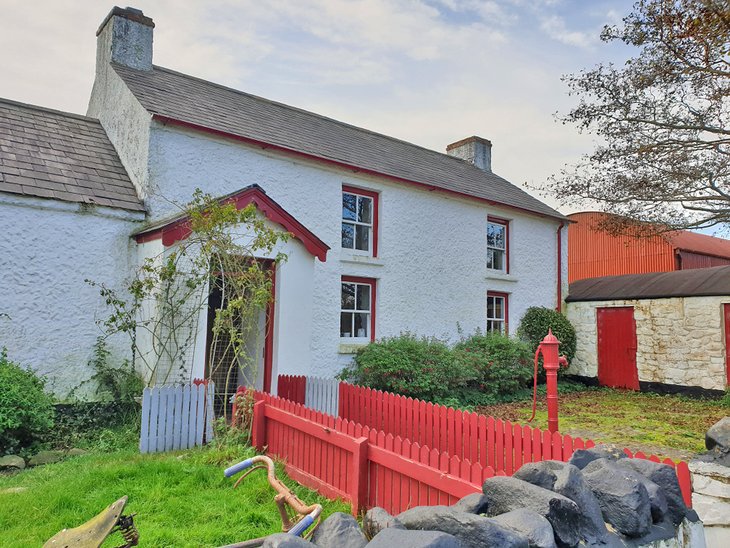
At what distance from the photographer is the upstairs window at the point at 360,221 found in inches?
469

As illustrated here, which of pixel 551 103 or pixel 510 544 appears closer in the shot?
pixel 510 544

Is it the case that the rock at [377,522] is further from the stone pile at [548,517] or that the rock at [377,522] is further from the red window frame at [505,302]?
the red window frame at [505,302]

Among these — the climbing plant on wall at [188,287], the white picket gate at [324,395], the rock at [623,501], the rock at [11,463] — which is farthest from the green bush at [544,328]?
the rock at [11,463]

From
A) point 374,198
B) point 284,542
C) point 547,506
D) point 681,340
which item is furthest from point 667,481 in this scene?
point 681,340

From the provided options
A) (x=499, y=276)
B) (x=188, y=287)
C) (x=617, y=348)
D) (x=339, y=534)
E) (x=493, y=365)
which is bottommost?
(x=493, y=365)

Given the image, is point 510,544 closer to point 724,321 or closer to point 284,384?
point 284,384

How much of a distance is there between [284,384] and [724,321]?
11.4 metres

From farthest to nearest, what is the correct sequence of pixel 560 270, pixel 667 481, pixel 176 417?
1. pixel 560 270
2. pixel 176 417
3. pixel 667 481

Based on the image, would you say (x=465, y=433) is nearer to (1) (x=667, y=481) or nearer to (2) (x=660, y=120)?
(1) (x=667, y=481)

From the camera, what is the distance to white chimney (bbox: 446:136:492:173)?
725 inches

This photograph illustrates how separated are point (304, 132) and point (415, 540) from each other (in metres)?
11.6

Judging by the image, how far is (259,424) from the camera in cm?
634

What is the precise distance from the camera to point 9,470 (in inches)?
Answer: 230

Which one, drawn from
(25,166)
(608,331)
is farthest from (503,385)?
(25,166)
